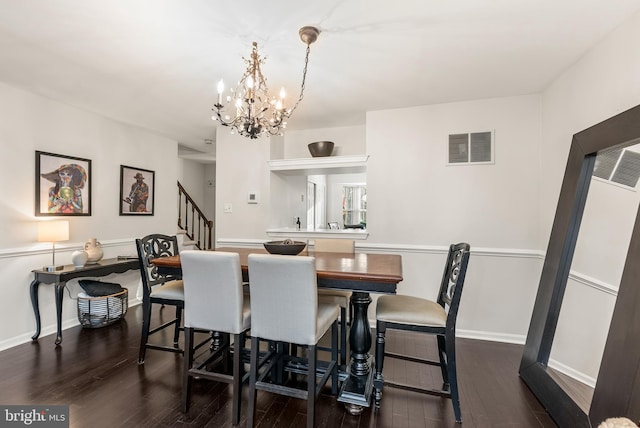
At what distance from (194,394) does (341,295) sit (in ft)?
4.04

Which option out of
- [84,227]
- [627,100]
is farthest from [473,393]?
[84,227]

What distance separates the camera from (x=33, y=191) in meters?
3.01

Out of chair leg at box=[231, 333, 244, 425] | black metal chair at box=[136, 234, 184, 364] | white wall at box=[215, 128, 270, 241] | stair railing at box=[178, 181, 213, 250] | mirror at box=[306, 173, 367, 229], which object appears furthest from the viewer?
mirror at box=[306, 173, 367, 229]

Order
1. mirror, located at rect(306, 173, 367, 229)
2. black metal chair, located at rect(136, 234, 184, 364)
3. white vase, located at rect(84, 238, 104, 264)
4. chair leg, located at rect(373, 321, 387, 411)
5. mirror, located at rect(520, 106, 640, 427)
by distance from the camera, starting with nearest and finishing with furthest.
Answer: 1. mirror, located at rect(520, 106, 640, 427)
2. chair leg, located at rect(373, 321, 387, 411)
3. black metal chair, located at rect(136, 234, 184, 364)
4. white vase, located at rect(84, 238, 104, 264)
5. mirror, located at rect(306, 173, 367, 229)

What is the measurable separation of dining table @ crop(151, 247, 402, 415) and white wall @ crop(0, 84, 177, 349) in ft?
5.70

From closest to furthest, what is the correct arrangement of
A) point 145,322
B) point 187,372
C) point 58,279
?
point 187,372, point 145,322, point 58,279

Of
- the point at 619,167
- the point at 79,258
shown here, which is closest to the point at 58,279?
the point at 79,258

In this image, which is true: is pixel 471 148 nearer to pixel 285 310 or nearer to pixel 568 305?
pixel 568 305

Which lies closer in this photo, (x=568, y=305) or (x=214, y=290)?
(x=214, y=290)

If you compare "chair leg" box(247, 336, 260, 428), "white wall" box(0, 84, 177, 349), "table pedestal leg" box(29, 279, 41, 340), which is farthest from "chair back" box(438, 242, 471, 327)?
"white wall" box(0, 84, 177, 349)

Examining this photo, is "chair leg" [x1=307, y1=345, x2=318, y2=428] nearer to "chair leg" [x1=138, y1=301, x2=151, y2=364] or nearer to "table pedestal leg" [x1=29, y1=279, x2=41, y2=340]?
"chair leg" [x1=138, y1=301, x2=151, y2=364]

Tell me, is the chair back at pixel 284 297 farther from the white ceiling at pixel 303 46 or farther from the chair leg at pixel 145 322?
the white ceiling at pixel 303 46

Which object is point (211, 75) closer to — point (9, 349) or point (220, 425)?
point (220, 425)

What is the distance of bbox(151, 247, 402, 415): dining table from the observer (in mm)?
1850
